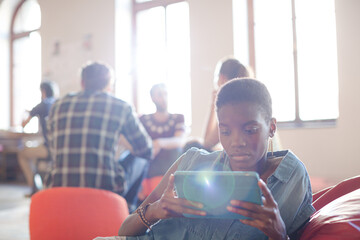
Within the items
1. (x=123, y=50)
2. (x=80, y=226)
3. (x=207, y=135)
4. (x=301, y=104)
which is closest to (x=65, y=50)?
(x=123, y=50)

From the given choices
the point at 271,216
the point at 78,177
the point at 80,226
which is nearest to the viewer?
the point at 271,216

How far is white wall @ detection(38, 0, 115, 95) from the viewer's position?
5.81 m

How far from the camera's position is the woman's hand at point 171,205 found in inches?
35.8

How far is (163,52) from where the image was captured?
5648 mm

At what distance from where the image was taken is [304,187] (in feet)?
3.37

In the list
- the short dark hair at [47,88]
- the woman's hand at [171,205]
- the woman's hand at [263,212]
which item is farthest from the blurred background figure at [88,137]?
the short dark hair at [47,88]

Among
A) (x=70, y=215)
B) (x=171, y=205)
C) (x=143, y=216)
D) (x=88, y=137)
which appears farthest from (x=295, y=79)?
(x=171, y=205)

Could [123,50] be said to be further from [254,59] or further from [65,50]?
[254,59]

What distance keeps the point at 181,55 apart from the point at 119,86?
3.51 ft

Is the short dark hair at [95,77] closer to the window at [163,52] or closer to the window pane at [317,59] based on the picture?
the window pane at [317,59]

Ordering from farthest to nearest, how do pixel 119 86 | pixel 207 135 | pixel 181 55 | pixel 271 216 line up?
pixel 119 86 → pixel 181 55 → pixel 207 135 → pixel 271 216

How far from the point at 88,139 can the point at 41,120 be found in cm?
246

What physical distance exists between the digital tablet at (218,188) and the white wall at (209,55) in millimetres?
2759

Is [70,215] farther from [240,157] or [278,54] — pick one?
[278,54]
